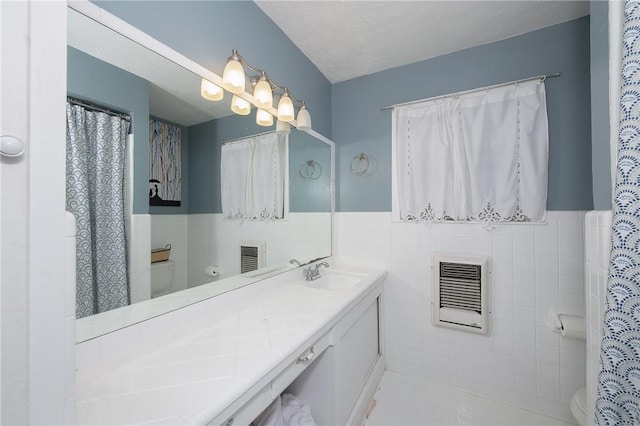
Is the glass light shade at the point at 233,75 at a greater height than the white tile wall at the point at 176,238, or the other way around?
the glass light shade at the point at 233,75

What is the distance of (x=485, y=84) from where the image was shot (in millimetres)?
1748

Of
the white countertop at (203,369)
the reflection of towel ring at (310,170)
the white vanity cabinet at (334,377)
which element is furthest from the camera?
the reflection of towel ring at (310,170)

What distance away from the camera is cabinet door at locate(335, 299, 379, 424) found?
1313 mm

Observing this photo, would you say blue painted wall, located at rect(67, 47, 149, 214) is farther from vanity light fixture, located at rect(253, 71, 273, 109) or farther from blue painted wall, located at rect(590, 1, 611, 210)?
blue painted wall, located at rect(590, 1, 611, 210)

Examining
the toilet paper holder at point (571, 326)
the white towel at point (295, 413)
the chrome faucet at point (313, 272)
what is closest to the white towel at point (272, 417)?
the white towel at point (295, 413)

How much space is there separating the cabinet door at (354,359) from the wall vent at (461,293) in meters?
0.49

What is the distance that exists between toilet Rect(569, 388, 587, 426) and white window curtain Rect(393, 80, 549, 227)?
3.25 ft

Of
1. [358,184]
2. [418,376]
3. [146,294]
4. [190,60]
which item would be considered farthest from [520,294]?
[190,60]

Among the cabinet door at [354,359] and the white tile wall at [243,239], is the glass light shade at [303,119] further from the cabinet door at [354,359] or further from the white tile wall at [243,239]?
the cabinet door at [354,359]

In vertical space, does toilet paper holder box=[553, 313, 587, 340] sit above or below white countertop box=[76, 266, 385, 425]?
below

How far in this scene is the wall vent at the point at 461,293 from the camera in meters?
1.72

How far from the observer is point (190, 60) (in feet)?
3.52

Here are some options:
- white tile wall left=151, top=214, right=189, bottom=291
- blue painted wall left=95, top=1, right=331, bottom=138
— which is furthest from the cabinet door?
blue painted wall left=95, top=1, right=331, bottom=138

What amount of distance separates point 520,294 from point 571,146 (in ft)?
3.25
